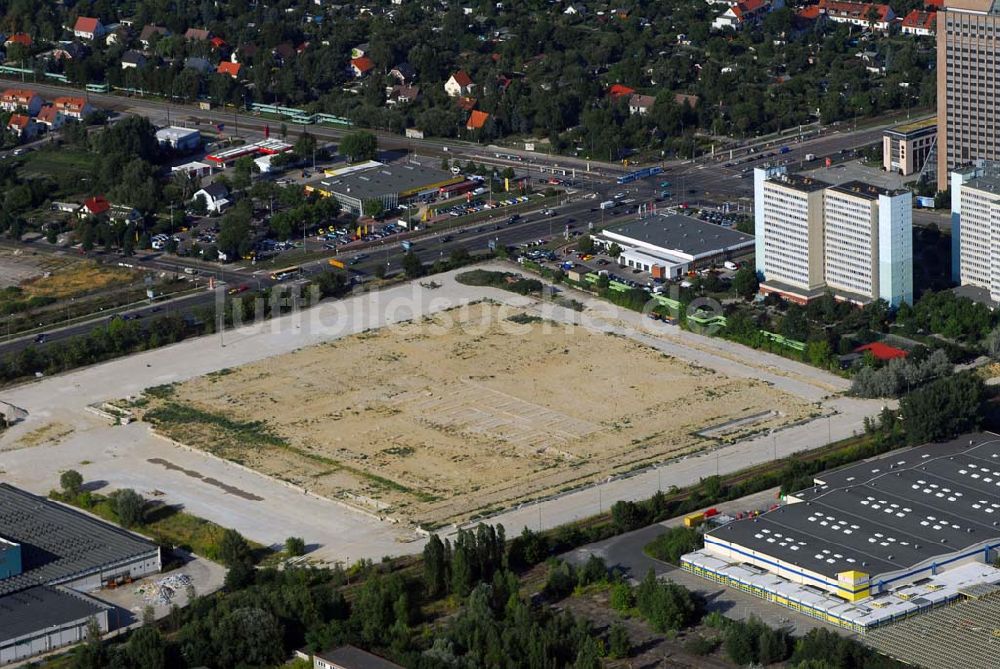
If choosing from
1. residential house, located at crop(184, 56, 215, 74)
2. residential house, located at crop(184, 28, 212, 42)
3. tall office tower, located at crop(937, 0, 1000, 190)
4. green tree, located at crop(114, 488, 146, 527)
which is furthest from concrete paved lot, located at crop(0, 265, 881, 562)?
residential house, located at crop(184, 28, 212, 42)

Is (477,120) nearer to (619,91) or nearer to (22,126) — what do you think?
(619,91)

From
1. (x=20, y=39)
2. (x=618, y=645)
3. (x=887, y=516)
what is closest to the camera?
(x=618, y=645)

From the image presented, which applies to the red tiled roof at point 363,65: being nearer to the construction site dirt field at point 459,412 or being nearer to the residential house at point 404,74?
the residential house at point 404,74

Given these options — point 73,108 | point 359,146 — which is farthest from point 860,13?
point 73,108

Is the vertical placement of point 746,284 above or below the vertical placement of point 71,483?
above

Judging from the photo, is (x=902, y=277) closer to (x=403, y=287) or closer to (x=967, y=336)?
(x=967, y=336)
